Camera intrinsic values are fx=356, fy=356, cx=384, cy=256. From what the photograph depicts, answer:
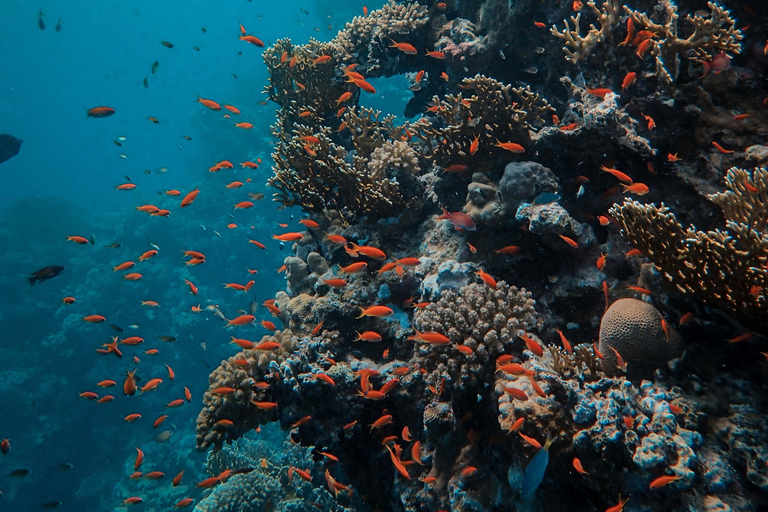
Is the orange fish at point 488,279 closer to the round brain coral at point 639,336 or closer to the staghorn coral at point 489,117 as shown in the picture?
the round brain coral at point 639,336

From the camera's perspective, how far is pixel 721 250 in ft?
8.95

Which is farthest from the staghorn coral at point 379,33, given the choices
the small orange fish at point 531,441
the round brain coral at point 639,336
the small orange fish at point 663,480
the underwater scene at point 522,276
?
the small orange fish at point 663,480

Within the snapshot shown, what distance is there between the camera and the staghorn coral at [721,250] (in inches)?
103

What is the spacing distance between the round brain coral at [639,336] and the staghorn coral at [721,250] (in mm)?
343

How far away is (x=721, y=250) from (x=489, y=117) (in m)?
3.26

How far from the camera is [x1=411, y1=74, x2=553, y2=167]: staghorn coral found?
5.03 meters

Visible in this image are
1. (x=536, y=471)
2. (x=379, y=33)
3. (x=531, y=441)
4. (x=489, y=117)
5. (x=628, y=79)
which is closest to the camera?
(x=536, y=471)

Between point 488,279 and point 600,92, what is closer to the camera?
point 488,279

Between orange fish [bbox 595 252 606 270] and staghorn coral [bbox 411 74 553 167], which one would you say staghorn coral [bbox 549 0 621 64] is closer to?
staghorn coral [bbox 411 74 553 167]

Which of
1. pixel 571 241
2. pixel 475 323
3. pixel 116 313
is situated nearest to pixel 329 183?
pixel 475 323

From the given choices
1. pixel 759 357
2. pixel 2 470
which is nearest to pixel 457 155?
pixel 759 357

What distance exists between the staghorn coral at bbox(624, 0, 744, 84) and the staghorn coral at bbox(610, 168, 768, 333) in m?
1.76

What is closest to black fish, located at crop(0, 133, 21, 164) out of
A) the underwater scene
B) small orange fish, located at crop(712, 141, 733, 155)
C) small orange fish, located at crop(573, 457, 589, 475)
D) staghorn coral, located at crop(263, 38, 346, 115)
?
the underwater scene

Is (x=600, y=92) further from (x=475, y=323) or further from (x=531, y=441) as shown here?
(x=531, y=441)
